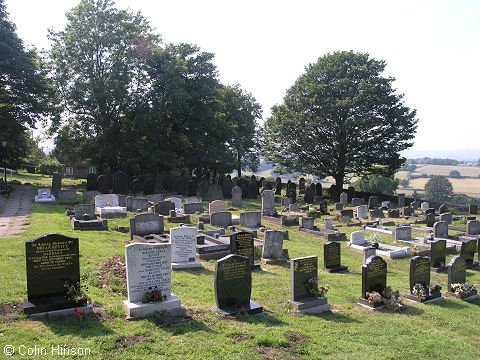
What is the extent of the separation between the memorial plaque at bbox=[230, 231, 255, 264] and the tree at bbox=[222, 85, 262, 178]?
37.3 m

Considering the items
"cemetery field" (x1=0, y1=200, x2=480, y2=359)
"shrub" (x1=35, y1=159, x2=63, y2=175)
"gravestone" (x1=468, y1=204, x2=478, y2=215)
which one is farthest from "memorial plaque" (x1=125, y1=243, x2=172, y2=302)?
"shrub" (x1=35, y1=159, x2=63, y2=175)

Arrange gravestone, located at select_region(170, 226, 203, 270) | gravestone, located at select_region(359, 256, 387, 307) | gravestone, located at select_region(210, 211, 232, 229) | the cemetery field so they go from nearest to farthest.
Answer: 1. the cemetery field
2. gravestone, located at select_region(359, 256, 387, 307)
3. gravestone, located at select_region(170, 226, 203, 270)
4. gravestone, located at select_region(210, 211, 232, 229)

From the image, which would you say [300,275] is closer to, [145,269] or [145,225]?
[145,269]

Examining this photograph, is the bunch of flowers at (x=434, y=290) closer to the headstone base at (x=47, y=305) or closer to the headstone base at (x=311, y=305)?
the headstone base at (x=311, y=305)

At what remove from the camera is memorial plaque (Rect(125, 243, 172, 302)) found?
25.6 feet

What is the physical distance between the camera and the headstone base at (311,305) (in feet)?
28.5

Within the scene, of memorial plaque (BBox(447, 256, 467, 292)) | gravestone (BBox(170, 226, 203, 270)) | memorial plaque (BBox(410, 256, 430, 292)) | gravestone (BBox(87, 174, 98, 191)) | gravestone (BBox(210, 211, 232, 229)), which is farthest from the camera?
gravestone (BBox(87, 174, 98, 191))

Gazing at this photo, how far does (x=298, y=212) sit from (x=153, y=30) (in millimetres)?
25782

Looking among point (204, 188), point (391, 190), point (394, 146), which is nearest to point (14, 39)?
point (204, 188)

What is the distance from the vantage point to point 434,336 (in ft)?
25.7

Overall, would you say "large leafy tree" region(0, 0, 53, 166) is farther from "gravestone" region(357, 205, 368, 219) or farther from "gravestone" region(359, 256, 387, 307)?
"gravestone" region(359, 256, 387, 307)

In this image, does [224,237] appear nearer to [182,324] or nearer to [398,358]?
[182,324]

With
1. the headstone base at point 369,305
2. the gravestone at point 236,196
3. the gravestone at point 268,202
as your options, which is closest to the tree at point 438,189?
the gravestone at point 236,196

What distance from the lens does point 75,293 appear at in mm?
7227
